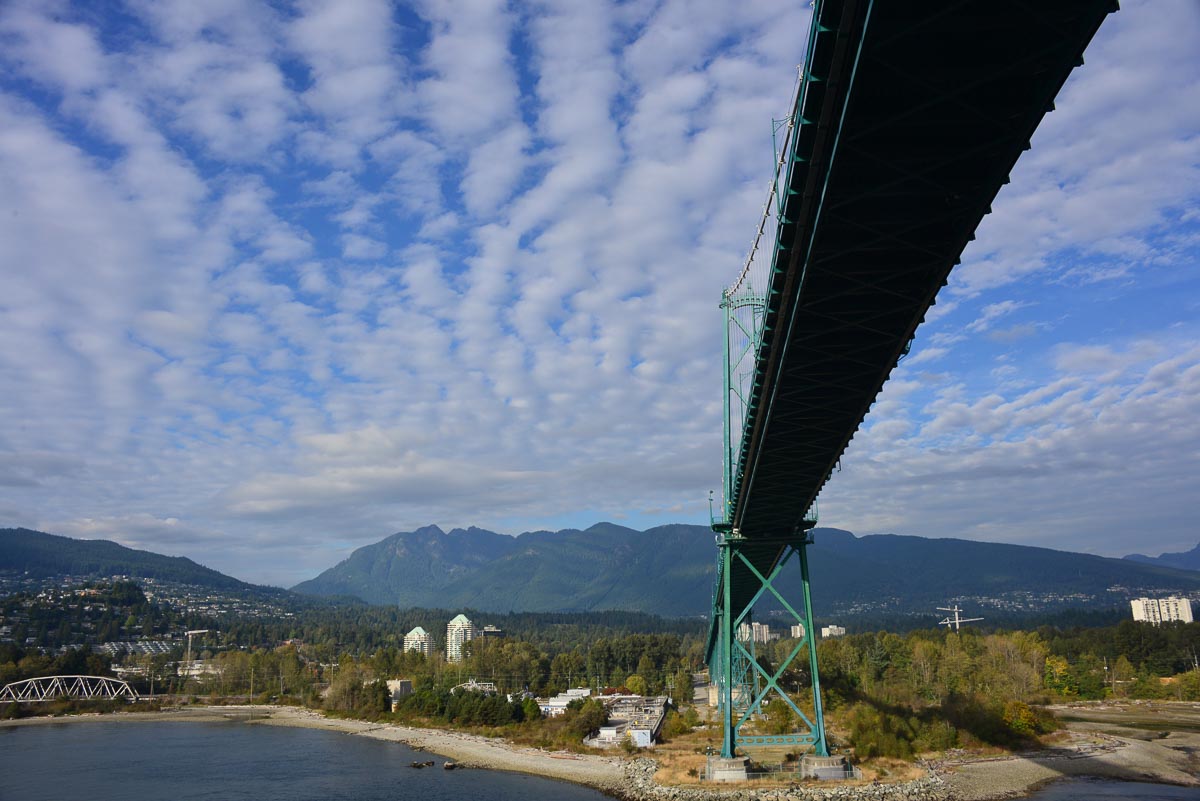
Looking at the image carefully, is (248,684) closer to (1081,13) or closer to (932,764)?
(932,764)

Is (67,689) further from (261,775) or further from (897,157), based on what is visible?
(897,157)

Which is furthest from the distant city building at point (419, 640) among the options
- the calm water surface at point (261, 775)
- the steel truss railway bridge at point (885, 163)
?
the steel truss railway bridge at point (885, 163)

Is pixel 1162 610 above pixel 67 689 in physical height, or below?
below

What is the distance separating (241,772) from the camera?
4391 cm

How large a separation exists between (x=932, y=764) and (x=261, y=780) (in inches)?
1339

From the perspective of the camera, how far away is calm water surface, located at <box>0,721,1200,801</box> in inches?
1388

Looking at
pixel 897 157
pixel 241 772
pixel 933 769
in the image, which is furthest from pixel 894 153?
pixel 241 772

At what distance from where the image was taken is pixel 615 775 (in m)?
37.4

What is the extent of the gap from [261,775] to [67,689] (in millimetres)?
65376

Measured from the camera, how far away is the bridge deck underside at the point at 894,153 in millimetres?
9266

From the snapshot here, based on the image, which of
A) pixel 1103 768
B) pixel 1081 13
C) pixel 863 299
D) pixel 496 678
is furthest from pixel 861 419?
pixel 496 678

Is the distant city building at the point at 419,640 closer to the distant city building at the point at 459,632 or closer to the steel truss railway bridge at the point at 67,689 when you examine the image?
the distant city building at the point at 459,632

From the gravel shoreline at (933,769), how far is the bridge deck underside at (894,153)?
19.2m

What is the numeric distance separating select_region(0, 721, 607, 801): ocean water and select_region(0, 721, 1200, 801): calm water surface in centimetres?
6
